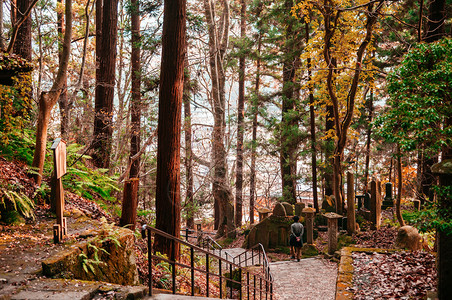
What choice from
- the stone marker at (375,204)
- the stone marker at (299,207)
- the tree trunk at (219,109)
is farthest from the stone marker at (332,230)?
the tree trunk at (219,109)

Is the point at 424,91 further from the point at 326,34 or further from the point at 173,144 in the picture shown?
the point at 326,34

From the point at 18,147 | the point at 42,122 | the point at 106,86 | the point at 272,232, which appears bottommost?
the point at 272,232

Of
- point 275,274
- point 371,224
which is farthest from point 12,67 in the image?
point 371,224

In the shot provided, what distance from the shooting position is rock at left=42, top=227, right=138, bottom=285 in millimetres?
3660

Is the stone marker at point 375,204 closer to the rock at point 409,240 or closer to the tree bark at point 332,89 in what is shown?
the tree bark at point 332,89

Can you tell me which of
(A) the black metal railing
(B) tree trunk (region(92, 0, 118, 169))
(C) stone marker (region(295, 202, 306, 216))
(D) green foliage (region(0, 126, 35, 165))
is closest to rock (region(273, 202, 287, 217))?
(C) stone marker (region(295, 202, 306, 216))

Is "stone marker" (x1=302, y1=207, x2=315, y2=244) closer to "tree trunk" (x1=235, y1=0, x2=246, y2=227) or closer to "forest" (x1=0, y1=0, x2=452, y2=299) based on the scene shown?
"forest" (x1=0, y1=0, x2=452, y2=299)

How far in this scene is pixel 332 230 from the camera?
12055 millimetres

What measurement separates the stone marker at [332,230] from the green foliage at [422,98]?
6.82m

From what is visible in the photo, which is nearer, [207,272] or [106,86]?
[207,272]

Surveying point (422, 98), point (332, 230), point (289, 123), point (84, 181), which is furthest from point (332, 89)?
point (84, 181)

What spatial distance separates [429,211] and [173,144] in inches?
206

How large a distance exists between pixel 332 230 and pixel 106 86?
1013 cm

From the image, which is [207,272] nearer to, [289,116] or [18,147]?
[18,147]
